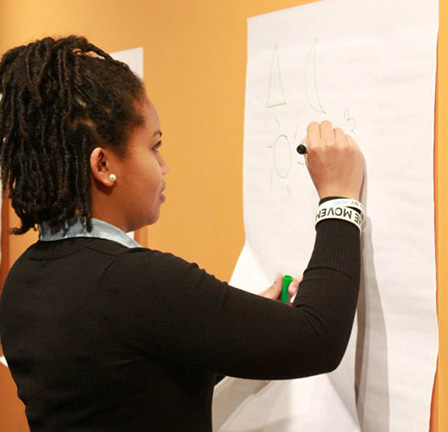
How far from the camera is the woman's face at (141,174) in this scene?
708 millimetres

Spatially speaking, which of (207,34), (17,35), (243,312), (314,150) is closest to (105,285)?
(243,312)

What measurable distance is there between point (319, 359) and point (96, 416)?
0.25 m

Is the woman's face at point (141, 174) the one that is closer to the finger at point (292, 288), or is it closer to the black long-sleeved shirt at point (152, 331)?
the black long-sleeved shirt at point (152, 331)

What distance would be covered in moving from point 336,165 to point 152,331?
0.98 ft

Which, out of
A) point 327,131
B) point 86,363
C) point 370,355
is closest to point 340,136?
point 327,131

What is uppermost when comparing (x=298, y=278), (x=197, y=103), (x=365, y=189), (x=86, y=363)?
(x=197, y=103)

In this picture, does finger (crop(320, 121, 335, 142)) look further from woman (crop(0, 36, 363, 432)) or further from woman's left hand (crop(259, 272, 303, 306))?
woman's left hand (crop(259, 272, 303, 306))

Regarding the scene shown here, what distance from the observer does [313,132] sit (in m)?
0.79

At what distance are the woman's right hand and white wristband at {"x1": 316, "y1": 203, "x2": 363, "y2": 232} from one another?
0.03 metres

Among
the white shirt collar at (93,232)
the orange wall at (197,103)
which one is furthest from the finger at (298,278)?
the white shirt collar at (93,232)

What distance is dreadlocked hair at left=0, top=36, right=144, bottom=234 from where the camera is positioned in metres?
0.68

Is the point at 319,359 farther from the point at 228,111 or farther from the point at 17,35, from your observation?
the point at 17,35

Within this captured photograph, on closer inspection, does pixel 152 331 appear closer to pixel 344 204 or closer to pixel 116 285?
pixel 116 285

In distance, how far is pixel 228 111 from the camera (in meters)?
1.00
